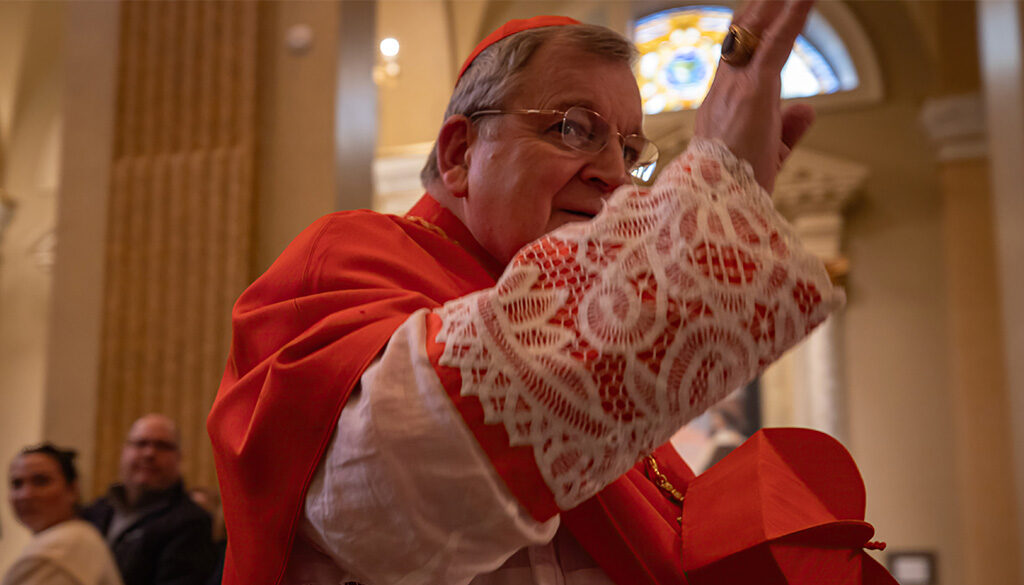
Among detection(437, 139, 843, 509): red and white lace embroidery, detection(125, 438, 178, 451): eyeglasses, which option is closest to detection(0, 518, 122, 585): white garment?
detection(125, 438, 178, 451): eyeglasses

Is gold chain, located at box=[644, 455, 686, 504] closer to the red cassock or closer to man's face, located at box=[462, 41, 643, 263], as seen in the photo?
the red cassock

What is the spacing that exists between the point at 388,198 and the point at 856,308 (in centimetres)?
526

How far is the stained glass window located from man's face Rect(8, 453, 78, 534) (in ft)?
31.5

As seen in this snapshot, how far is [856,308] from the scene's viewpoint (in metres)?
11.5

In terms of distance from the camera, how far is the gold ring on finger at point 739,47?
0.95 meters

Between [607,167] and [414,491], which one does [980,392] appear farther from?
[414,491]

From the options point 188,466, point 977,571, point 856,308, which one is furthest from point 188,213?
point 856,308

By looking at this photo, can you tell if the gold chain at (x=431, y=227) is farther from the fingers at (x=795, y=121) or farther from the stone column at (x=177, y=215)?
the stone column at (x=177, y=215)

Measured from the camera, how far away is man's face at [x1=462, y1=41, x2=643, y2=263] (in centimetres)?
124

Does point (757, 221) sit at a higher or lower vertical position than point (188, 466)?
higher

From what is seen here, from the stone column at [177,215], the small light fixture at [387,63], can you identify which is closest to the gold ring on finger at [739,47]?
the stone column at [177,215]

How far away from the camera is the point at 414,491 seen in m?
0.87

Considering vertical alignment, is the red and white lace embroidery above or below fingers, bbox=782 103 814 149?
below

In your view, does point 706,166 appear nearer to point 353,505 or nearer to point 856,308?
point 353,505
